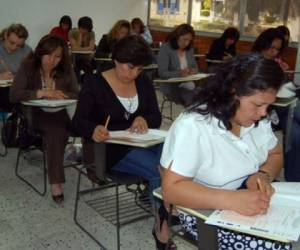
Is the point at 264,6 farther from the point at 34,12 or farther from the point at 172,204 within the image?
the point at 172,204

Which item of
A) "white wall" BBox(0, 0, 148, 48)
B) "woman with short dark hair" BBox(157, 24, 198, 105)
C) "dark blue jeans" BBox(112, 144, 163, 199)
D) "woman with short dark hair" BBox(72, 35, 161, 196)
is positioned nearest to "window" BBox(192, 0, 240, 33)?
"white wall" BBox(0, 0, 148, 48)

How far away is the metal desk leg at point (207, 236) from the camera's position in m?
1.25

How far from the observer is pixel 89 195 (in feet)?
10.1

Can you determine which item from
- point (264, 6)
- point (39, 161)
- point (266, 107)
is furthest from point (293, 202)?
point (264, 6)

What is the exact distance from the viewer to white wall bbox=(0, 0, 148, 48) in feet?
24.4

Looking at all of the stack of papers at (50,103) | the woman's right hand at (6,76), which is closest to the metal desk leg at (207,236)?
the stack of papers at (50,103)

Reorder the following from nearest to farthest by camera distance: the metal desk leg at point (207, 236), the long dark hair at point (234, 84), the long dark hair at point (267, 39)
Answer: the metal desk leg at point (207, 236)
the long dark hair at point (234, 84)
the long dark hair at point (267, 39)

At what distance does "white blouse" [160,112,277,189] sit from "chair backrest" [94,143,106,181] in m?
0.78

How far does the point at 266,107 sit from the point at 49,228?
1.68m

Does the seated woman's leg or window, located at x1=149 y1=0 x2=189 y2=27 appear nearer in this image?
the seated woman's leg

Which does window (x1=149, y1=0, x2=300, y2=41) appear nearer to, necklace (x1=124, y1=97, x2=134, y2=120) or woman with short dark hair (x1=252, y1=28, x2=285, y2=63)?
woman with short dark hair (x1=252, y1=28, x2=285, y2=63)

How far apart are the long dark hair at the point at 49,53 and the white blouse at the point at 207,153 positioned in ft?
6.19

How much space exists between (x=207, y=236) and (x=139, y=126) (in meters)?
1.10

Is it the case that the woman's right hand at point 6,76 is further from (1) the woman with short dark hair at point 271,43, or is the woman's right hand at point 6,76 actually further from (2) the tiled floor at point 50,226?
(1) the woman with short dark hair at point 271,43
